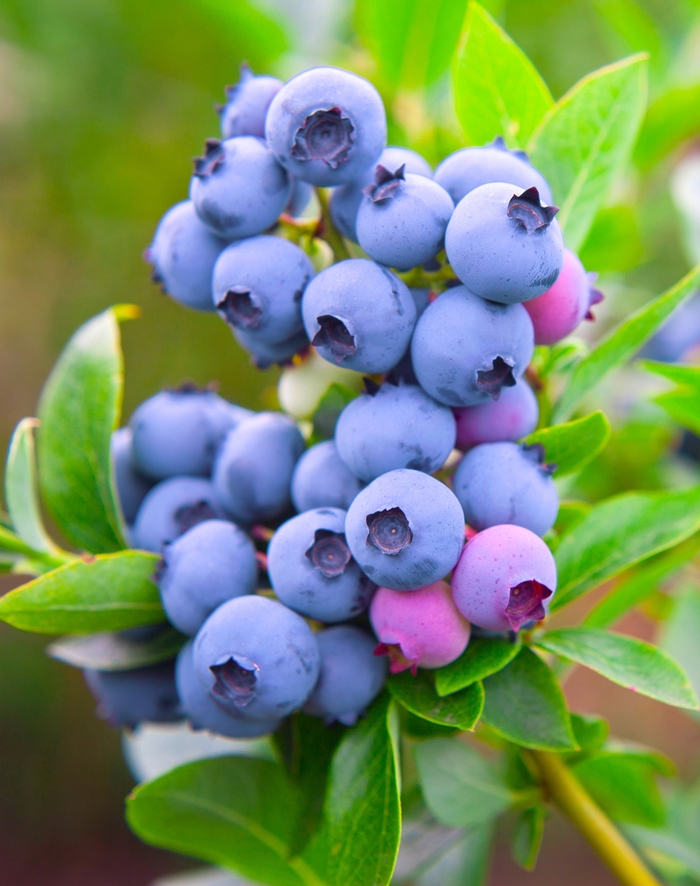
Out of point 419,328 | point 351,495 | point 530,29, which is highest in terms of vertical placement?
point 530,29

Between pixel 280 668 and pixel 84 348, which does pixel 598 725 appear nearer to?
pixel 280 668

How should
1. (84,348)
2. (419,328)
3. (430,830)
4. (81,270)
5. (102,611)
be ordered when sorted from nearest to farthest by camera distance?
(419,328) → (102,611) → (84,348) → (430,830) → (81,270)

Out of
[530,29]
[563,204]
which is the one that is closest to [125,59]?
[530,29]

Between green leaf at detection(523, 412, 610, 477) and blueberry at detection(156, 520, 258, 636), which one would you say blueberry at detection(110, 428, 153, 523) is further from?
green leaf at detection(523, 412, 610, 477)

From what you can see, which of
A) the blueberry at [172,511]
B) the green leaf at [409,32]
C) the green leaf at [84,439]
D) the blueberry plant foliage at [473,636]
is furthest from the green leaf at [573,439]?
the green leaf at [409,32]

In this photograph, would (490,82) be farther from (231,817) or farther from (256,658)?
(231,817)

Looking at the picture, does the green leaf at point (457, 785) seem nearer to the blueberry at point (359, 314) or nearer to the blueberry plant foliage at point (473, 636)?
the blueberry plant foliage at point (473, 636)

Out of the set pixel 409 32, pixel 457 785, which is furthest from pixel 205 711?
pixel 409 32
